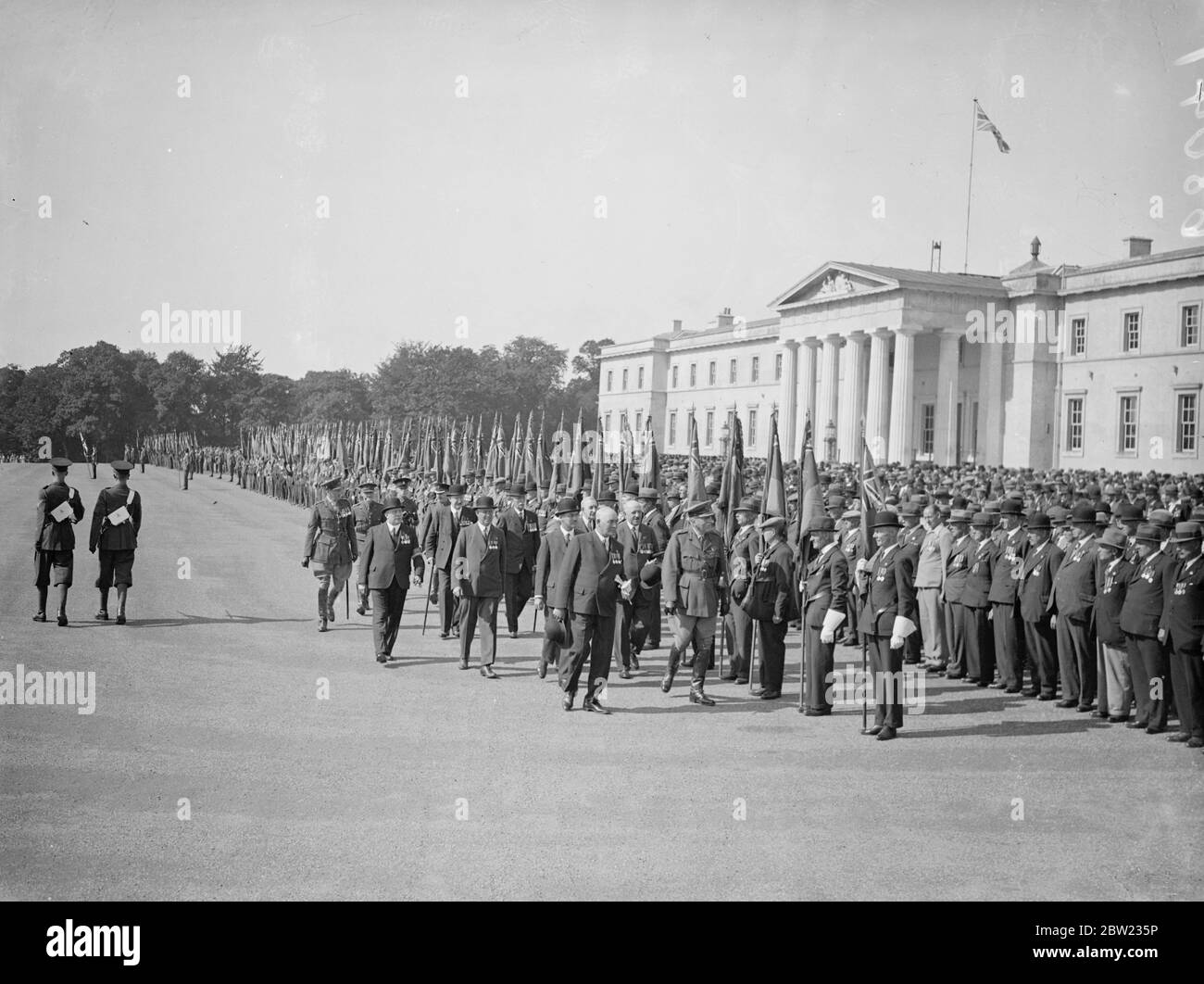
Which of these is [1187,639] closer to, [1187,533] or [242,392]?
[1187,533]

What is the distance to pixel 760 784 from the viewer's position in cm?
791

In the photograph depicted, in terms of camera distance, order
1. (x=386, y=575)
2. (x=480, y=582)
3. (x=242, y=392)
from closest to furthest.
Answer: (x=480, y=582)
(x=386, y=575)
(x=242, y=392)

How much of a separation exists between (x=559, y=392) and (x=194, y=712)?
11653cm

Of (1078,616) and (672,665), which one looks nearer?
(1078,616)

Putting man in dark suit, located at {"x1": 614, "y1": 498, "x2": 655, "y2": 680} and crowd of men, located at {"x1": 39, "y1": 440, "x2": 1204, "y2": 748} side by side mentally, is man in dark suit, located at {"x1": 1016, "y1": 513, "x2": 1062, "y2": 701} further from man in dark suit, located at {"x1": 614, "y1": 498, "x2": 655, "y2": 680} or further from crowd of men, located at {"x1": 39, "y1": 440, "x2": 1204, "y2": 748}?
man in dark suit, located at {"x1": 614, "y1": 498, "x2": 655, "y2": 680}

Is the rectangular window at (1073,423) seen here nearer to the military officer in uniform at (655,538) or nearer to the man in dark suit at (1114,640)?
the military officer in uniform at (655,538)

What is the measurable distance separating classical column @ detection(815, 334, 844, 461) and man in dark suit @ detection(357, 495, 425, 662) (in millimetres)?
55323

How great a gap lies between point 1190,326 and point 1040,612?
4936cm

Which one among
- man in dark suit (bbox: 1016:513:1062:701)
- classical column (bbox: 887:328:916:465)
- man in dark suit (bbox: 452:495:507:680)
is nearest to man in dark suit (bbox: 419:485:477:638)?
man in dark suit (bbox: 452:495:507:680)

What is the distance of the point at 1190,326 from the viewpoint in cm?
5306

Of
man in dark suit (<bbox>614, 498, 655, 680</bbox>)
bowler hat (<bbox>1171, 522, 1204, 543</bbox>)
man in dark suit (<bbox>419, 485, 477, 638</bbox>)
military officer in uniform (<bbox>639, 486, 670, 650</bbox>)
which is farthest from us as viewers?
man in dark suit (<bbox>419, 485, 477, 638</bbox>)

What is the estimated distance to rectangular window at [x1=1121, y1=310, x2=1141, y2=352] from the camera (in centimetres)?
5584

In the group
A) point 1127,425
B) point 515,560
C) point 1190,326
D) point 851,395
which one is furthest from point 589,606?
point 851,395

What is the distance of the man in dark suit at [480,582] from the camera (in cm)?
1216
